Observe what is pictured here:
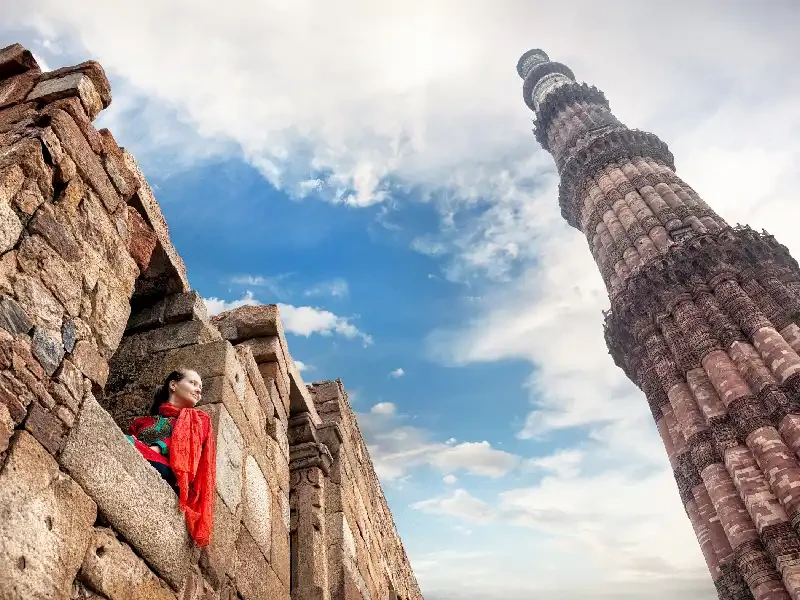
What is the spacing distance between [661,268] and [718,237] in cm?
216

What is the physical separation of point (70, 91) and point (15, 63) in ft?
1.71

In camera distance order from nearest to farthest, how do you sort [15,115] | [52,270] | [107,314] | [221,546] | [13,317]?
[13,317] < [52,270] < [107,314] < [15,115] < [221,546]

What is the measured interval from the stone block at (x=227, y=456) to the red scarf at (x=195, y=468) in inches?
8.0

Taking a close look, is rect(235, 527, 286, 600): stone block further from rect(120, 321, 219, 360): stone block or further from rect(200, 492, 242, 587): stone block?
rect(120, 321, 219, 360): stone block

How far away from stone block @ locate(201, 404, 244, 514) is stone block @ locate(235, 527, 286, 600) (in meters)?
0.20

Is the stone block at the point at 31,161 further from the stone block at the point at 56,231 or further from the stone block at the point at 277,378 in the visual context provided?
the stone block at the point at 277,378

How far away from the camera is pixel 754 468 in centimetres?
1562

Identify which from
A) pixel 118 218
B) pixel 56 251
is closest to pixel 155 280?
pixel 118 218

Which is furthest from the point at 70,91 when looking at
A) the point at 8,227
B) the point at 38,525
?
the point at 38,525

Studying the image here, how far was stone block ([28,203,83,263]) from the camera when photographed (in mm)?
2141

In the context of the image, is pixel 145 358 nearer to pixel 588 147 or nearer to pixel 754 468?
pixel 754 468

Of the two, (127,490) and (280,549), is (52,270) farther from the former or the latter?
(280,549)

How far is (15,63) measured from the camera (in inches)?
111

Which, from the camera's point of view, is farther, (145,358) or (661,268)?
(661,268)
